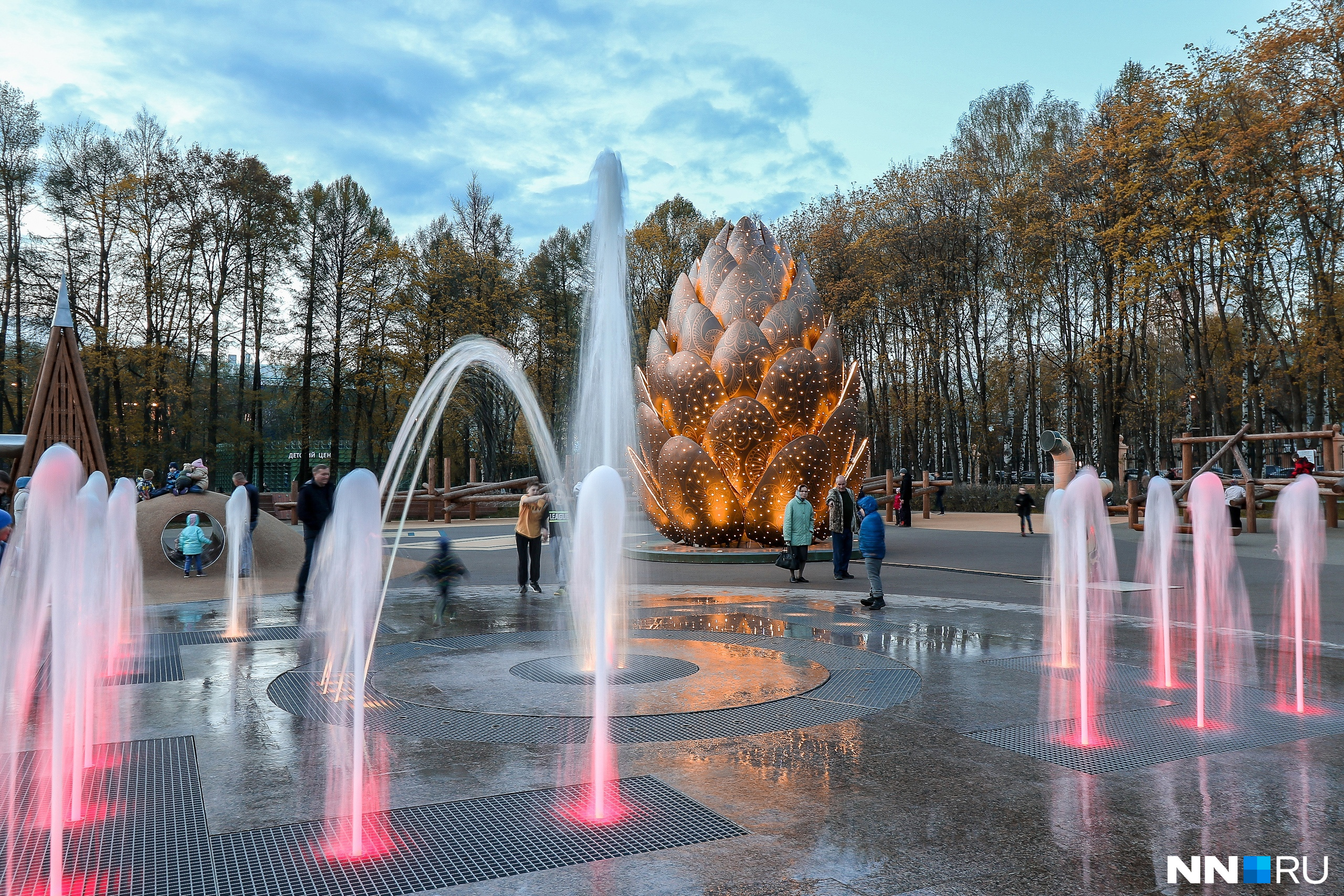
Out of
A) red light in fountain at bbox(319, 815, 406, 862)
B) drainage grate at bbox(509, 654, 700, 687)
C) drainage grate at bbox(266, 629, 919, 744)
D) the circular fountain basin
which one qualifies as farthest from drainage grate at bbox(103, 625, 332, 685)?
red light in fountain at bbox(319, 815, 406, 862)

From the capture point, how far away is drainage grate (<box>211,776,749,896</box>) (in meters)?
3.59

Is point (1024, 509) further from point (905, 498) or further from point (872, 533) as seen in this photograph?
point (872, 533)

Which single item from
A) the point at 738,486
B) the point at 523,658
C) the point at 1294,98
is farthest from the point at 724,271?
the point at 1294,98

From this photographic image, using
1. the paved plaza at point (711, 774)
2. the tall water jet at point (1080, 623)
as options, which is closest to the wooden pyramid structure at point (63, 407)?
the paved plaza at point (711, 774)

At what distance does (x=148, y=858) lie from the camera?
12.5 feet

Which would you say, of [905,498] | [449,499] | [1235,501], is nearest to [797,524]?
[905,498]

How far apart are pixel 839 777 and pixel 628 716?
1.76 m

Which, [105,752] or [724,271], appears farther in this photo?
[724,271]

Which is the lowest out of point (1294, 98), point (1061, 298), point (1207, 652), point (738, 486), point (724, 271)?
point (1207, 652)

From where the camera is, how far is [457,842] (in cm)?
398

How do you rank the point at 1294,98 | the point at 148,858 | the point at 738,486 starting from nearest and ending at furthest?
the point at 148,858 < the point at 738,486 < the point at 1294,98

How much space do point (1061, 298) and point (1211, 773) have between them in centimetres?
3889

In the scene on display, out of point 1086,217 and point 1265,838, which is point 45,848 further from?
point 1086,217

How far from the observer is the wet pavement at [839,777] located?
3.69 meters
